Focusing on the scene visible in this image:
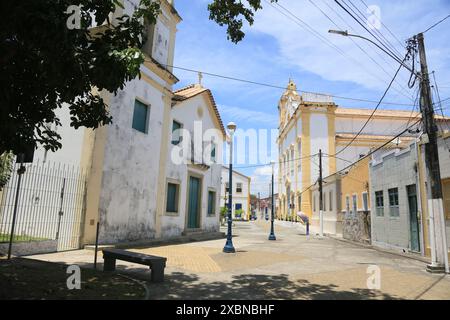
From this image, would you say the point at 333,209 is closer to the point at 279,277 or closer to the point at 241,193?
the point at 279,277

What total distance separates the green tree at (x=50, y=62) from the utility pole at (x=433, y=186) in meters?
9.11

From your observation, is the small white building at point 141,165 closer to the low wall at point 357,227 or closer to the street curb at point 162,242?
the street curb at point 162,242

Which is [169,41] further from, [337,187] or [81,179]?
[337,187]

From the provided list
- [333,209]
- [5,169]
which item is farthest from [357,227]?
[5,169]

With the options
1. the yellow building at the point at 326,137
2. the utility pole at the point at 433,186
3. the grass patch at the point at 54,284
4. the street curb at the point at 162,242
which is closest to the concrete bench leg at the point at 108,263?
the grass patch at the point at 54,284

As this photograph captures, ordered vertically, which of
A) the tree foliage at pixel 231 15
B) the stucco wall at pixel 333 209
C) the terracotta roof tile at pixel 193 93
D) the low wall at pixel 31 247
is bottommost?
the low wall at pixel 31 247

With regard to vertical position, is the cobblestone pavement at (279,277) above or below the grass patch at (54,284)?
below

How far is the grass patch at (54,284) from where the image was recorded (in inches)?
218

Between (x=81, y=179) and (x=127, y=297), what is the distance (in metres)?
7.10

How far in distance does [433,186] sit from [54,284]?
10.3 metres

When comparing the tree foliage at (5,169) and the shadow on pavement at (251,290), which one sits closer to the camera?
the shadow on pavement at (251,290)

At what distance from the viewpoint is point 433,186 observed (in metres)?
10.4

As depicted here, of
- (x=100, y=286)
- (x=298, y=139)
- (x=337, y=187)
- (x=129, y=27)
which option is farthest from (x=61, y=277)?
(x=298, y=139)

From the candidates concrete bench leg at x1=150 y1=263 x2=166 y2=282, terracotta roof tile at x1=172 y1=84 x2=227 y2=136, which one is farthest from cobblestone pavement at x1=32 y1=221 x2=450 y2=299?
terracotta roof tile at x1=172 y1=84 x2=227 y2=136
